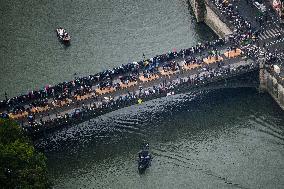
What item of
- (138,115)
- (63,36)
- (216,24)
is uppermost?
(63,36)

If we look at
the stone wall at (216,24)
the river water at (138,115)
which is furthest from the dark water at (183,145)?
the stone wall at (216,24)

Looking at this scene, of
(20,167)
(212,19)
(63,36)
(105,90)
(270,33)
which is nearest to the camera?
(20,167)

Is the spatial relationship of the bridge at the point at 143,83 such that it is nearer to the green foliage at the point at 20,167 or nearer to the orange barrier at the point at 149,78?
the orange barrier at the point at 149,78

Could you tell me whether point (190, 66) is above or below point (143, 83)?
above

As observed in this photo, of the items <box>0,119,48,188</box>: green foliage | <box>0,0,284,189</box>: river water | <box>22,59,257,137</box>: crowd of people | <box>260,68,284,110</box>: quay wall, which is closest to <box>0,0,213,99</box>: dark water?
<box>0,0,284,189</box>: river water

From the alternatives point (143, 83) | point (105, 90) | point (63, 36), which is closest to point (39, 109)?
point (105, 90)

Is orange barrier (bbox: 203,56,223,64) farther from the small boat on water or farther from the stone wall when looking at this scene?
the small boat on water

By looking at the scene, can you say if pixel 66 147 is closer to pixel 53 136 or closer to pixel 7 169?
pixel 53 136

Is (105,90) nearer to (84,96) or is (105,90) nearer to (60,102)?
(84,96)
